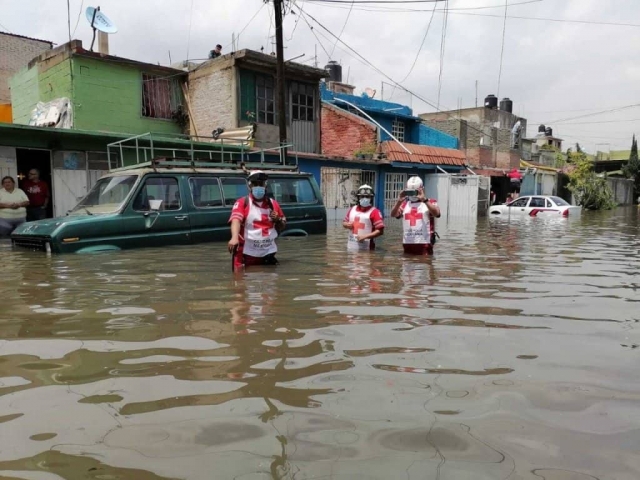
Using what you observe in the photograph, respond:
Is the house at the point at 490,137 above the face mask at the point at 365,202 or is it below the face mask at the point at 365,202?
above

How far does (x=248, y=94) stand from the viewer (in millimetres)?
19906

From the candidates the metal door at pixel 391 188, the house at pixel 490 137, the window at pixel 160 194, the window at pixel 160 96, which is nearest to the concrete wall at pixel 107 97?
the window at pixel 160 96

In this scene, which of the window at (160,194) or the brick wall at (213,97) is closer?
the window at (160,194)

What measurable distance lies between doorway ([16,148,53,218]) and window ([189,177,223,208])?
691 centimetres

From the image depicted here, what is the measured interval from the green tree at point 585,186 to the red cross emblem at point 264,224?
35646 mm

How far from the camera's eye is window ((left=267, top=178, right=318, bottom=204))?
10328mm

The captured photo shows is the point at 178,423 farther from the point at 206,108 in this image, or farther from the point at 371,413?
the point at 206,108

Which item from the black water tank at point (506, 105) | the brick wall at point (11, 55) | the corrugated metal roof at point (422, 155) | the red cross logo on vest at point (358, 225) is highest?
the black water tank at point (506, 105)

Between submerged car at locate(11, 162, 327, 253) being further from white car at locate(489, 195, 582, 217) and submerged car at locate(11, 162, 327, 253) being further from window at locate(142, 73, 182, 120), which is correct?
white car at locate(489, 195, 582, 217)

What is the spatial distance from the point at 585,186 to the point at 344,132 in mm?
21118

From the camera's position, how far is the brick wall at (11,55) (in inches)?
983

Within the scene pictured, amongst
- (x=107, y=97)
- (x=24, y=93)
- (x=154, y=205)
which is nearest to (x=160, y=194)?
(x=154, y=205)

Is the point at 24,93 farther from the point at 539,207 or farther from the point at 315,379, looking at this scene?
the point at 315,379

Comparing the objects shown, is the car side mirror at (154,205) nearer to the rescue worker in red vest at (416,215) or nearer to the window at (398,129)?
the rescue worker in red vest at (416,215)
